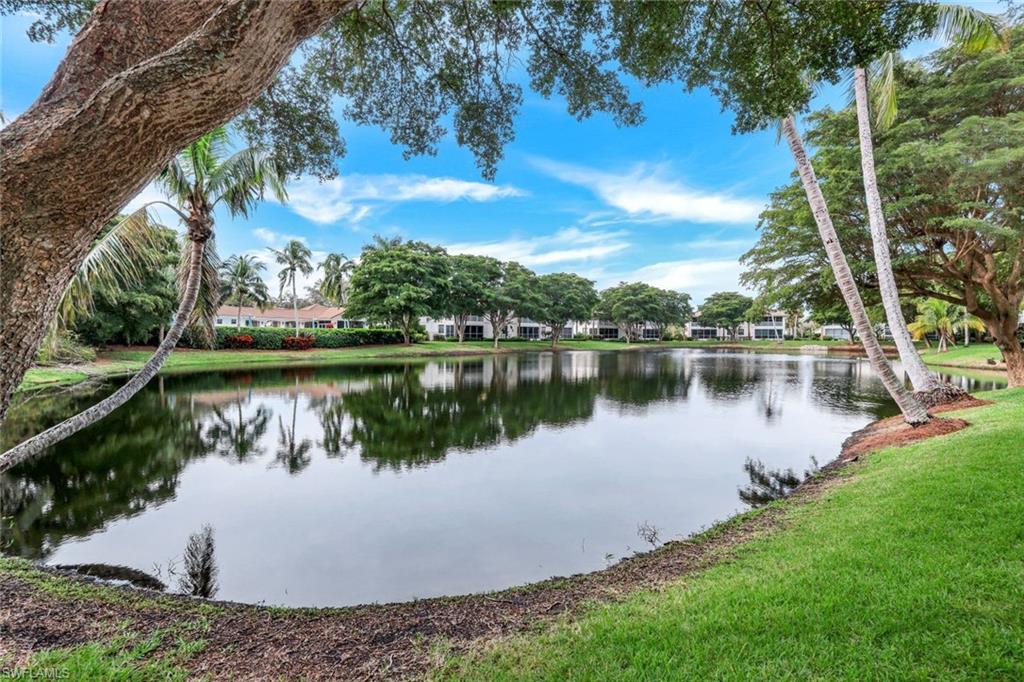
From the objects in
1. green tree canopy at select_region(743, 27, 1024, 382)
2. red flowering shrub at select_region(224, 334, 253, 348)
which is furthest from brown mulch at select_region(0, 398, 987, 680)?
red flowering shrub at select_region(224, 334, 253, 348)

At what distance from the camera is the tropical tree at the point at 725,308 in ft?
239

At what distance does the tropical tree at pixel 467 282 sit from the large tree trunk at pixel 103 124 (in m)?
37.4

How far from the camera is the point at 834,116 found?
39.9 feet

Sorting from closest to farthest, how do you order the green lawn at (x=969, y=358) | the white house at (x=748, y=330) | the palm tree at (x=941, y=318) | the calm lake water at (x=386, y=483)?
1. the calm lake water at (x=386, y=483)
2. the green lawn at (x=969, y=358)
3. the palm tree at (x=941, y=318)
4. the white house at (x=748, y=330)

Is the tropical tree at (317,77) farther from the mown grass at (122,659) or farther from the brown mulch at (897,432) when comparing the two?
the brown mulch at (897,432)

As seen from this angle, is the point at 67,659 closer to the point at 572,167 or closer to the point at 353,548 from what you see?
the point at 353,548

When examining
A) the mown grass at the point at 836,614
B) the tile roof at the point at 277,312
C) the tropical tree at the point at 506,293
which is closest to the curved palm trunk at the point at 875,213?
the mown grass at the point at 836,614

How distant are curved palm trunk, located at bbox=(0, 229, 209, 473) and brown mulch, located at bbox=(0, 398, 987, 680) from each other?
1129 mm

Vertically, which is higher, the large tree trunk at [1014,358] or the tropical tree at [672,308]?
the tropical tree at [672,308]

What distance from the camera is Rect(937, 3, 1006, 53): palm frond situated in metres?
8.37

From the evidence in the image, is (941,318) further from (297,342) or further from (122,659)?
(297,342)

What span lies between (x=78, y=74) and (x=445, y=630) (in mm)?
3797

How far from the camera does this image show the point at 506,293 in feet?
153

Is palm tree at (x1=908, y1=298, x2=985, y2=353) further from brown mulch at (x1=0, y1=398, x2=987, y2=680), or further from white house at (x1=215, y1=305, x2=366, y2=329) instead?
white house at (x1=215, y1=305, x2=366, y2=329)
